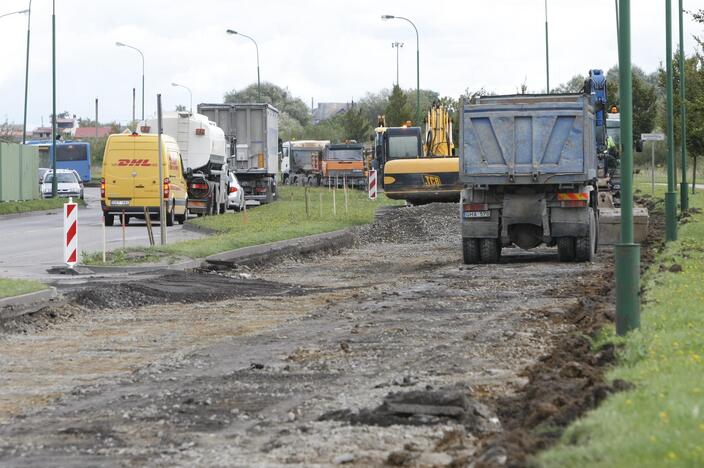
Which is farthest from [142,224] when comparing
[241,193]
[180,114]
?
[241,193]

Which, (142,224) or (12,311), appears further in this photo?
(142,224)

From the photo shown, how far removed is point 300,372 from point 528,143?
43.2 feet

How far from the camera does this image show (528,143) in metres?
23.4

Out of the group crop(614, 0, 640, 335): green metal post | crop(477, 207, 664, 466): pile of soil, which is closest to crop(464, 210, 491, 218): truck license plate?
crop(477, 207, 664, 466): pile of soil

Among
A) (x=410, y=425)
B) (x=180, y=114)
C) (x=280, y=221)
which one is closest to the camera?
(x=410, y=425)

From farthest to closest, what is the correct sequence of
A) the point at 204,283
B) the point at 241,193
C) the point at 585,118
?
1. the point at 241,193
2. the point at 585,118
3. the point at 204,283

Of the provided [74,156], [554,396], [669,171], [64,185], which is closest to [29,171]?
[64,185]

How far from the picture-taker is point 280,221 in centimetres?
3603

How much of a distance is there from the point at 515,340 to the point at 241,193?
38.1 m

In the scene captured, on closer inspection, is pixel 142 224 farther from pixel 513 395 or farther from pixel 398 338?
pixel 513 395

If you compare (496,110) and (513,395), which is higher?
(496,110)

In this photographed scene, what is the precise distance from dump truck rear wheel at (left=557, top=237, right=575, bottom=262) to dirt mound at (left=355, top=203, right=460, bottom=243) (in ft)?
32.0

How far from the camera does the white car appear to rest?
49.4 m

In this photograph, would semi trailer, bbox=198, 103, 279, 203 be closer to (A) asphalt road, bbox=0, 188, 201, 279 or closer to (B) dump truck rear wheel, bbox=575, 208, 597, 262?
(A) asphalt road, bbox=0, 188, 201, 279
